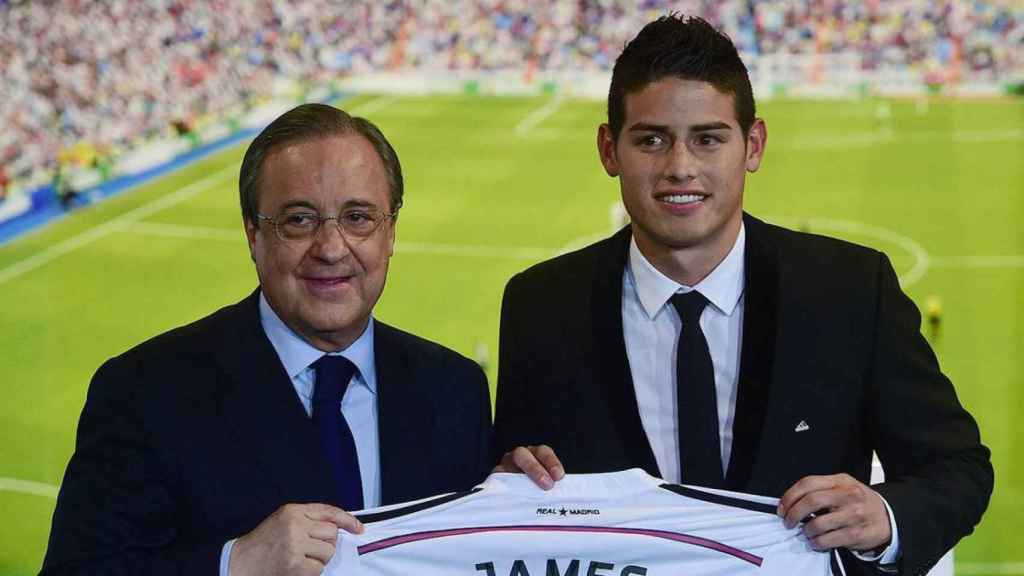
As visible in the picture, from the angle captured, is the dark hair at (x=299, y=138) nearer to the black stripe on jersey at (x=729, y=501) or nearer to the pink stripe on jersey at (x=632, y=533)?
the pink stripe on jersey at (x=632, y=533)

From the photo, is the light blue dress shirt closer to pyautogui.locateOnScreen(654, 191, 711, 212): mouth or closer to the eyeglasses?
the eyeglasses

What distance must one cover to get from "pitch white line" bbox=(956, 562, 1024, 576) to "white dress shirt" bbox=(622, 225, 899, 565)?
5940 millimetres

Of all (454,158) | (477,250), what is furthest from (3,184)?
(454,158)

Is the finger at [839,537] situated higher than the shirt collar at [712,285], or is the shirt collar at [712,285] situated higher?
the shirt collar at [712,285]

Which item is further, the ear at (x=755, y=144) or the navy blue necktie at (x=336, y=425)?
the ear at (x=755, y=144)

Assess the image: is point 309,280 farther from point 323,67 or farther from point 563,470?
point 323,67

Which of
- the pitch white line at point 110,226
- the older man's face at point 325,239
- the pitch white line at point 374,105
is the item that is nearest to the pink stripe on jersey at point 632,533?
the older man's face at point 325,239

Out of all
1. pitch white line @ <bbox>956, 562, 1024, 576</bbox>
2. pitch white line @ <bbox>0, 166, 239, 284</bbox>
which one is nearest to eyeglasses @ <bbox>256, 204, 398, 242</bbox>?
pitch white line @ <bbox>956, 562, 1024, 576</bbox>

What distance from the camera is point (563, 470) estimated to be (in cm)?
293

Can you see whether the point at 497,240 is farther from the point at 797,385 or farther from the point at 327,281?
the point at 327,281

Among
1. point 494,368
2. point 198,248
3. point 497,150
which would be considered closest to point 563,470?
point 494,368

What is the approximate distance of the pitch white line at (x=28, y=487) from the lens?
9.61 meters

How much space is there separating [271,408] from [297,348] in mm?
140

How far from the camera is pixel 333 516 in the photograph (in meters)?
2.62
